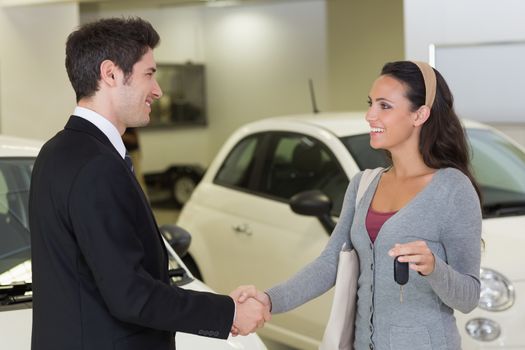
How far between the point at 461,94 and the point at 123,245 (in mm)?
4286

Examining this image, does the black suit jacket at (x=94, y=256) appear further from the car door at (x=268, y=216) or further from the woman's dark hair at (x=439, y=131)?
the car door at (x=268, y=216)

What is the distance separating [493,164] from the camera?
5.22 metres

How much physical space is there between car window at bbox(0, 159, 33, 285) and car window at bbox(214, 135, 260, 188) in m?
2.16

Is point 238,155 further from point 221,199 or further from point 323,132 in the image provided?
point 323,132

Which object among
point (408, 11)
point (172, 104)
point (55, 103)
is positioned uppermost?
point (408, 11)

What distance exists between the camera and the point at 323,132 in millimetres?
5461

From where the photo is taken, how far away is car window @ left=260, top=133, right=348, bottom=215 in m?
5.32

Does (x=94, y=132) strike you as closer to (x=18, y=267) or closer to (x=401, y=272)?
(x=401, y=272)

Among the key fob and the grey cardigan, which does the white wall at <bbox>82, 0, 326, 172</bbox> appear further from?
the key fob

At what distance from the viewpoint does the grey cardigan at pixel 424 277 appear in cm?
268

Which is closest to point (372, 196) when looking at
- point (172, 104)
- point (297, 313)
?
point (297, 313)

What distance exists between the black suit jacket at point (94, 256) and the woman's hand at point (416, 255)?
529mm

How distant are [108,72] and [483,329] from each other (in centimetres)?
235

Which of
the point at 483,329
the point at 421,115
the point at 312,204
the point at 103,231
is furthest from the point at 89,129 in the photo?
the point at 312,204
